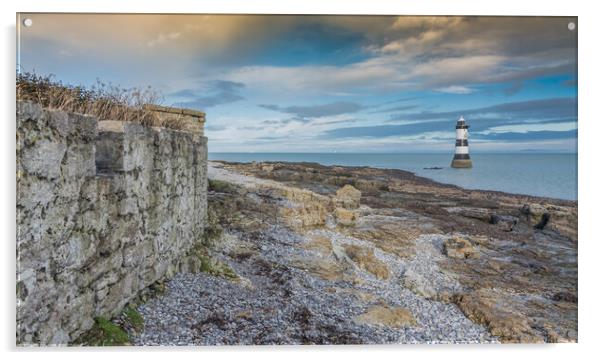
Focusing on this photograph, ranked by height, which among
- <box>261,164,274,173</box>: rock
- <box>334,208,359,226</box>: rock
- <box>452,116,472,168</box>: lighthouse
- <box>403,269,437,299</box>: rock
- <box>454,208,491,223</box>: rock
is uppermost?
<box>452,116,472,168</box>: lighthouse

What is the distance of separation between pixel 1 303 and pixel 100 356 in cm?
114

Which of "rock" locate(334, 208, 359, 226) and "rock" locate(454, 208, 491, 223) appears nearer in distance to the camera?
"rock" locate(454, 208, 491, 223)

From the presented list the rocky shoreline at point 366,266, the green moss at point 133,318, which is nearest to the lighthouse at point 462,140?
the rocky shoreline at point 366,266

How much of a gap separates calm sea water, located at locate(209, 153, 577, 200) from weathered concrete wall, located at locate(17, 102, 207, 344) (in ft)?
7.01

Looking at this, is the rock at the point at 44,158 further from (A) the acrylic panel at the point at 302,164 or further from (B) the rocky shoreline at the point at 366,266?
(B) the rocky shoreline at the point at 366,266

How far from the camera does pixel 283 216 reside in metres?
7.88

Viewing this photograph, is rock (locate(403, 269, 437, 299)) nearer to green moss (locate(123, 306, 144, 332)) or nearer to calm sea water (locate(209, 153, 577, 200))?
calm sea water (locate(209, 153, 577, 200))

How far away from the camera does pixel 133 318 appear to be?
4133 mm

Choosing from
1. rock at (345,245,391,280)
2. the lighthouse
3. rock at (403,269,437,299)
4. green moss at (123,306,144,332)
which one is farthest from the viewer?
rock at (345,245,391,280)

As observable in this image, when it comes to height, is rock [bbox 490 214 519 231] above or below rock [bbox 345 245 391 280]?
above

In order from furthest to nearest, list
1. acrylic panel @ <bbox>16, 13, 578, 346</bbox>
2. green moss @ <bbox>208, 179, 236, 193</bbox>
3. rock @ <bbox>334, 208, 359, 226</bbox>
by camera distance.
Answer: green moss @ <bbox>208, 179, 236, 193</bbox> < rock @ <bbox>334, 208, 359, 226</bbox> < acrylic panel @ <bbox>16, 13, 578, 346</bbox>

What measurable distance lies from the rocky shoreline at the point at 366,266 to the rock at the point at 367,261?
0.03 meters

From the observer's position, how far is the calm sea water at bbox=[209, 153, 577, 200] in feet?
17.1

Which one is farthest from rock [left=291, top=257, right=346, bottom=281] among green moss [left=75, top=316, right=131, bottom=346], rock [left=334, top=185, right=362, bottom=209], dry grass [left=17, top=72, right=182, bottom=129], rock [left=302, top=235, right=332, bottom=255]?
green moss [left=75, top=316, right=131, bottom=346]
